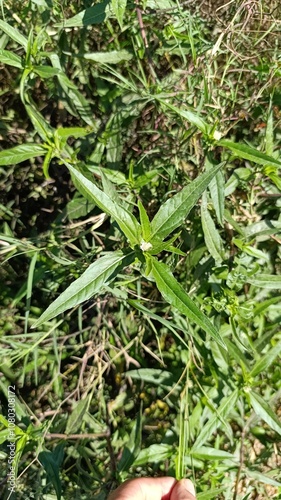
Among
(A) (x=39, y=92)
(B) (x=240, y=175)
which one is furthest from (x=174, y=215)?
(A) (x=39, y=92)

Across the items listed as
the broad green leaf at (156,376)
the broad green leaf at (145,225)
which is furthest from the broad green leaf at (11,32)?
the broad green leaf at (156,376)

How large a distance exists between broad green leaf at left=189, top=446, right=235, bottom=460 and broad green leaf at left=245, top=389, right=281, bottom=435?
172 mm

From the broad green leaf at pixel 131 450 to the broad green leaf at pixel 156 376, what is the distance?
12 centimetres

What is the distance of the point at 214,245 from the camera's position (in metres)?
1.39

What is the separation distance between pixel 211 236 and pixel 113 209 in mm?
449

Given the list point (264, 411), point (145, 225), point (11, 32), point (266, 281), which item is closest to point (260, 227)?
point (266, 281)

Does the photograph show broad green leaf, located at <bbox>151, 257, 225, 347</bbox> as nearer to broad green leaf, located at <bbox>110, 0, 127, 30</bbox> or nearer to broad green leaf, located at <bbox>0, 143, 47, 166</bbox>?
broad green leaf, located at <bbox>0, 143, 47, 166</bbox>

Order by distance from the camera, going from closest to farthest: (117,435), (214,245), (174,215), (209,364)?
(174,215)
(214,245)
(209,364)
(117,435)

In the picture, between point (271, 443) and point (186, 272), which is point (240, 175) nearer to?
point (186, 272)

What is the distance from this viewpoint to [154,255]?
4.53 feet

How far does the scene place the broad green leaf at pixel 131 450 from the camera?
1531mm

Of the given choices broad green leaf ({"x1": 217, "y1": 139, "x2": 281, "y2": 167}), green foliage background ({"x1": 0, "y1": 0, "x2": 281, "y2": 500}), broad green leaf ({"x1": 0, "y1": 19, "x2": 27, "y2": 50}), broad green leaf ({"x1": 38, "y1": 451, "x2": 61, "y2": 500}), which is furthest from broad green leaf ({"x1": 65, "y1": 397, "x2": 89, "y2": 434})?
broad green leaf ({"x1": 0, "y1": 19, "x2": 27, "y2": 50})

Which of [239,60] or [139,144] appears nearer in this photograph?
[239,60]

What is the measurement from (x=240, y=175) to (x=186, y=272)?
1.04 feet
